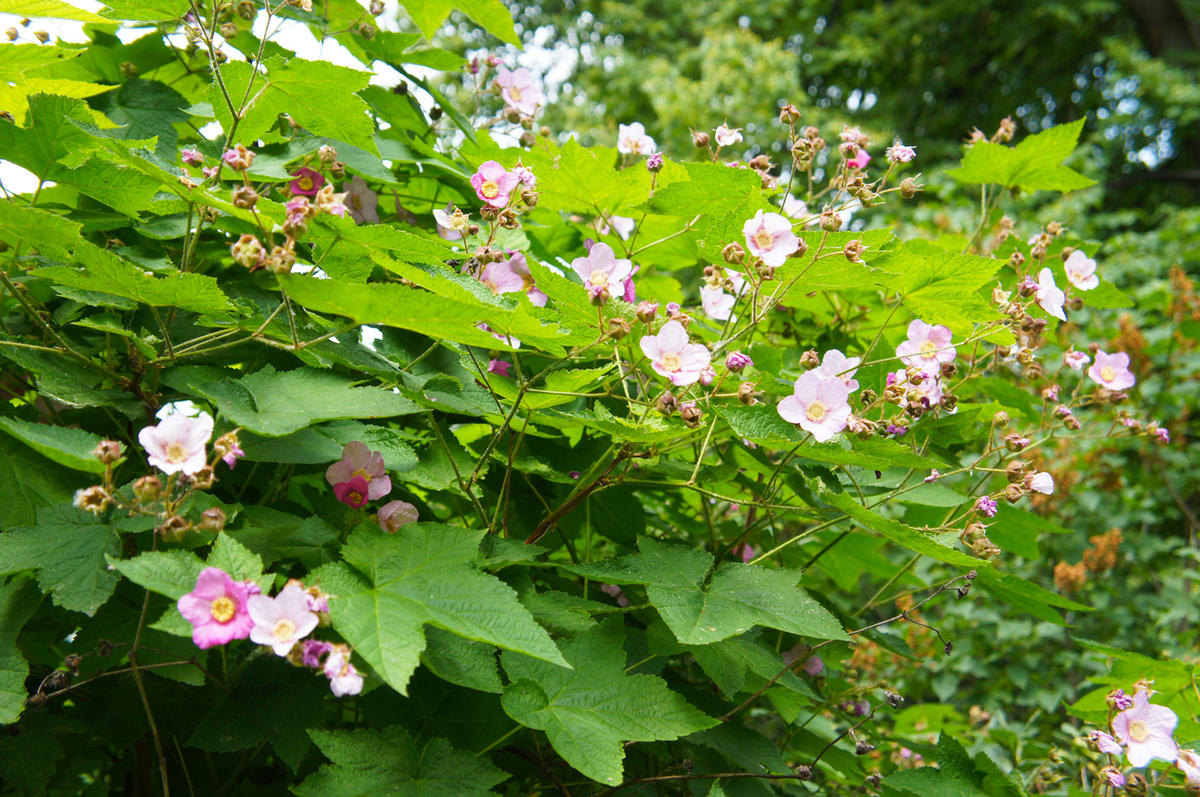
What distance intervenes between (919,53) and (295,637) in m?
13.4

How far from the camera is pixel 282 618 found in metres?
0.80

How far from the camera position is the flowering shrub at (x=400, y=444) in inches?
35.4

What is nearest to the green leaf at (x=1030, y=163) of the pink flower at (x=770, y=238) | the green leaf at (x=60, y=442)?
the pink flower at (x=770, y=238)

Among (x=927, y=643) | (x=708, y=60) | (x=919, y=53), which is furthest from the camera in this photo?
(x=919, y=53)

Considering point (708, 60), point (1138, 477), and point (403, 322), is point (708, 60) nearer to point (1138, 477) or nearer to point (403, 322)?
point (1138, 477)

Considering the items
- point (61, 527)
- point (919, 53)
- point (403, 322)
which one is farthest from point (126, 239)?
Answer: point (919, 53)

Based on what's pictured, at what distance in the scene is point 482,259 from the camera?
1.18 metres

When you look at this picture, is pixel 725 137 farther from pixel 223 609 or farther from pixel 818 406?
pixel 223 609

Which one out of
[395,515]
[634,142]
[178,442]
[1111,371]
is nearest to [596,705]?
[395,515]

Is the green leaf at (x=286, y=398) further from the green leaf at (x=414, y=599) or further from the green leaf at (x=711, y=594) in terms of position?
the green leaf at (x=711, y=594)

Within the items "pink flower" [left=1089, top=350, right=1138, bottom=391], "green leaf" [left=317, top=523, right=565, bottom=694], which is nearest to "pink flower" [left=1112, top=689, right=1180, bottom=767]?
"pink flower" [left=1089, top=350, right=1138, bottom=391]

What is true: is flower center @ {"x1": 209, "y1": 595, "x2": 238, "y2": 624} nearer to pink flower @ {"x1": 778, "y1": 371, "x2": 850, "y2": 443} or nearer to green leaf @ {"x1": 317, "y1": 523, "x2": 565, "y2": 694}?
green leaf @ {"x1": 317, "y1": 523, "x2": 565, "y2": 694}

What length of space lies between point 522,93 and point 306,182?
0.63m

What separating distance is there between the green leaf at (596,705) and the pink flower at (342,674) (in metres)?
0.24
